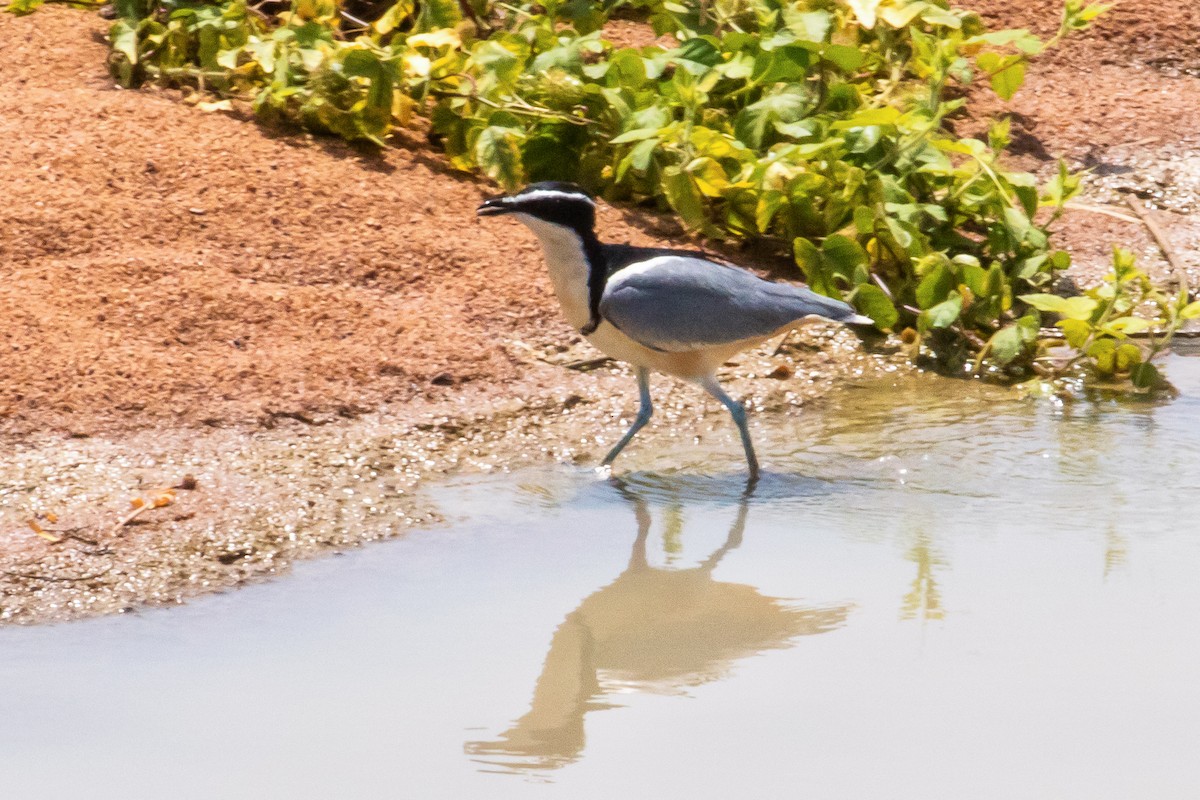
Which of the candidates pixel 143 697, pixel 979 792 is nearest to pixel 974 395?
pixel 979 792

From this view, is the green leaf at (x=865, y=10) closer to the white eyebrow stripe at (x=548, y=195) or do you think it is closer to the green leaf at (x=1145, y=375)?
the green leaf at (x=1145, y=375)

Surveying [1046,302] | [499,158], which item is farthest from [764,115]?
[1046,302]

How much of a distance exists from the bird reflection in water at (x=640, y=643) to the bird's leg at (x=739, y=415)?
67cm

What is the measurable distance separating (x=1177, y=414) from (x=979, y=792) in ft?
9.84

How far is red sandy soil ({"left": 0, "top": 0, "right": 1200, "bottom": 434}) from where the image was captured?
508cm

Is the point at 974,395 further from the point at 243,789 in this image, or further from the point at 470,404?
the point at 243,789

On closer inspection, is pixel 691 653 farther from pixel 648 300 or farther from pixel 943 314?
pixel 943 314

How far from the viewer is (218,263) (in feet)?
19.0

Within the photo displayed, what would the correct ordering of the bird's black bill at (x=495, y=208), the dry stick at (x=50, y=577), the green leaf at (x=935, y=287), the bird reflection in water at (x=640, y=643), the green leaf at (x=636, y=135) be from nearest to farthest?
the bird reflection in water at (x=640, y=643) < the dry stick at (x=50, y=577) < the bird's black bill at (x=495, y=208) < the green leaf at (x=935, y=287) < the green leaf at (x=636, y=135)

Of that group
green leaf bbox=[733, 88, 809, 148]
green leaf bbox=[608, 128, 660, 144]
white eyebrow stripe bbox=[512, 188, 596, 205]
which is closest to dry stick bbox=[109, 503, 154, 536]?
white eyebrow stripe bbox=[512, 188, 596, 205]

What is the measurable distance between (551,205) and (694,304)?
58cm

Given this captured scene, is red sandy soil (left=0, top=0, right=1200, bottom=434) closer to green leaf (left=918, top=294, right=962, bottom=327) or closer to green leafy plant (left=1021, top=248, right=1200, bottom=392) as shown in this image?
green leafy plant (left=1021, top=248, right=1200, bottom=392)

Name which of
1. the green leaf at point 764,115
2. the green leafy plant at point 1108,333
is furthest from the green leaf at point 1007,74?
the green leafy plant at point 1108,333

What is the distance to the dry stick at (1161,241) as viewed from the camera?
6.62m
